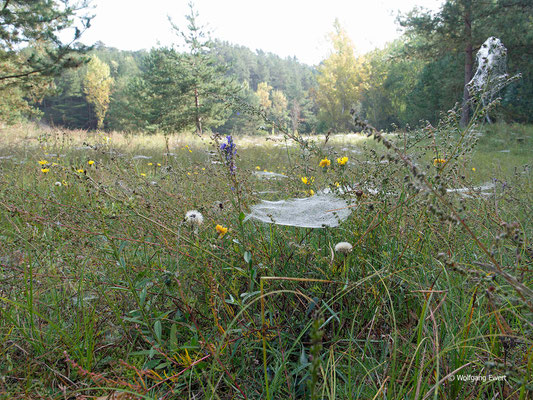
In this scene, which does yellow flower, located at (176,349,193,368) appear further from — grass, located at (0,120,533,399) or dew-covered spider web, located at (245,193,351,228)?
dew-covered spider web, located at (245,193,351,228)

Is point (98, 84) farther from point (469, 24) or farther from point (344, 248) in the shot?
point (344, 248)

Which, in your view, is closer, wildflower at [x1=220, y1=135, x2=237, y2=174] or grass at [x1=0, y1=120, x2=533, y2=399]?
grass at [x1=0, y1=120, x2=533, y2=399]

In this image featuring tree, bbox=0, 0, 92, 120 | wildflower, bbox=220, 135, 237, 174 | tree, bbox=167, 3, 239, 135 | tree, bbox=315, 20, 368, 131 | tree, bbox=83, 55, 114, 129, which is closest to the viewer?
wildflower, bbox=220, 135, 237, 174

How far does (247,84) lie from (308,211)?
25662 millimetres

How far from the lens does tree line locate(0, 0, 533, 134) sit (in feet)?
22.8

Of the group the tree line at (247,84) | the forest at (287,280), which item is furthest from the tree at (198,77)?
the forest at (287,280)

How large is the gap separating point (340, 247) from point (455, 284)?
492 millimetres

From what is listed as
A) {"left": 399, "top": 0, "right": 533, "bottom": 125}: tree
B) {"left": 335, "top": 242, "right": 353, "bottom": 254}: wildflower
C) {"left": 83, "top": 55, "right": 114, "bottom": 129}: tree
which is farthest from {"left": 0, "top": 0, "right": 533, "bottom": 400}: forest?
{"left": 83, "top": 55, "right": 114, "bottom": 129}: tree

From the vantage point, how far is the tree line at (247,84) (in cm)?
696

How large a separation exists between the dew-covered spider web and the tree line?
564 millimetres

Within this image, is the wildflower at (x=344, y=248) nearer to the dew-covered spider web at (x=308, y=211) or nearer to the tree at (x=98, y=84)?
the dew-covered spider web at (x=308, y=211)

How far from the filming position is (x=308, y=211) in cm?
193

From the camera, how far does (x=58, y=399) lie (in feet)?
3.09

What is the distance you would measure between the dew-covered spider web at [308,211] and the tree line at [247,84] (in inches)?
22.2
